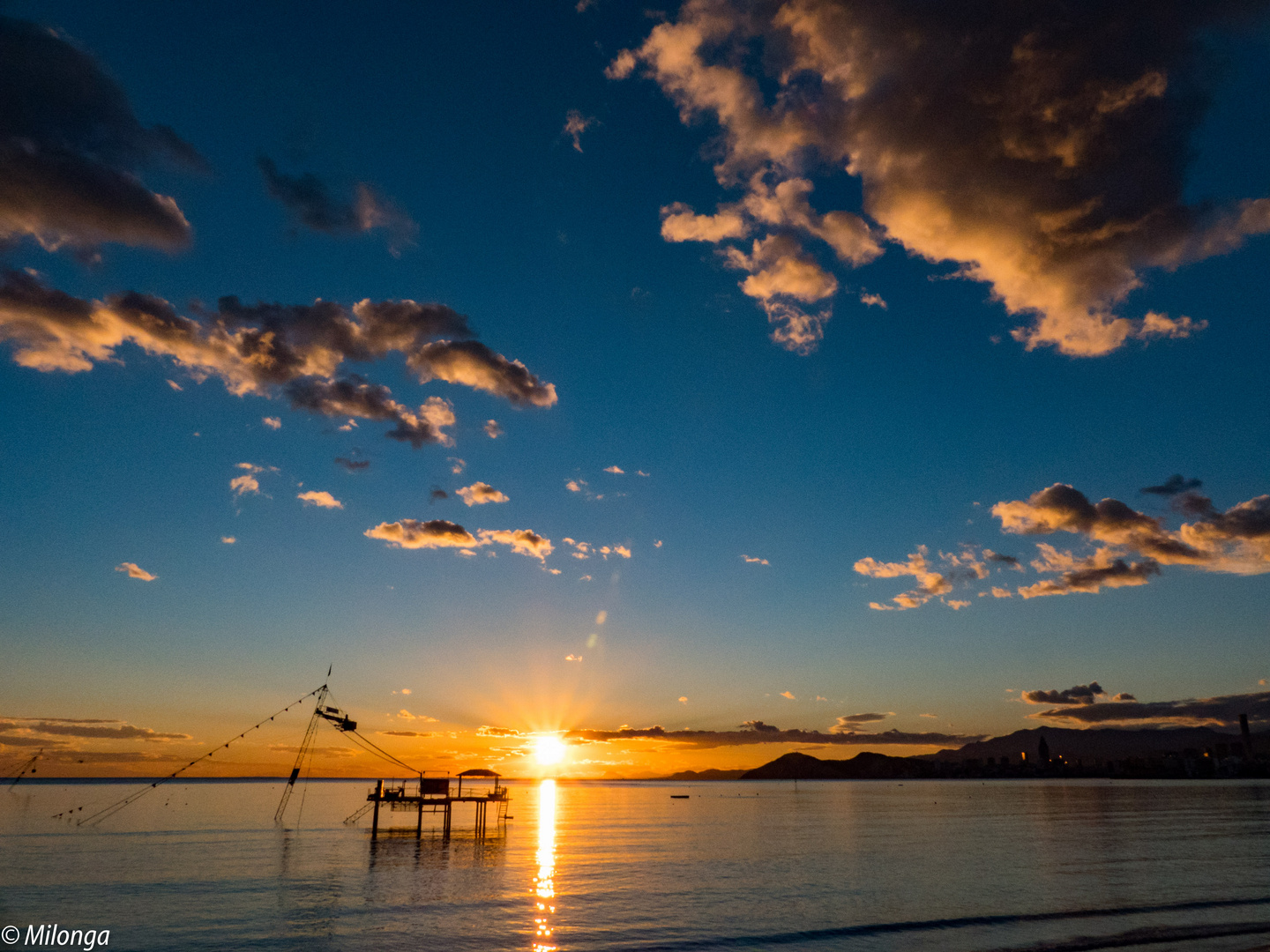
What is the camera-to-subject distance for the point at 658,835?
9456cm

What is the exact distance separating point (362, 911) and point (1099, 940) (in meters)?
37.5

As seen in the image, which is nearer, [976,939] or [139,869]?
[976,939]

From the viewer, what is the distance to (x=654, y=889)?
4872 centimetres

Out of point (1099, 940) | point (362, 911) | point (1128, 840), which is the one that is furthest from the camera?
point (1128, 840)

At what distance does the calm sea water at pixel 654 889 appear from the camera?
34969 mm

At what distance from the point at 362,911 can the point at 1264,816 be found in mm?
136920

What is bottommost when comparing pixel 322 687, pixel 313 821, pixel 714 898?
pixel 313 821

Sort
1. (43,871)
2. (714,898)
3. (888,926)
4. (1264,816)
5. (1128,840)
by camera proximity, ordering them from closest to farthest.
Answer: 1. (888,926)
2. (714,898)
3. (43,871)
4. (1128,840)
5. (1264,816)

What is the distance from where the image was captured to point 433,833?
9369 cm

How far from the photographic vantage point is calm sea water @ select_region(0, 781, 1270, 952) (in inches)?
1377

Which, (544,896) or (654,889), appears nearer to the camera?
(544,896)

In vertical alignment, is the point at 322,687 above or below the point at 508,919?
above

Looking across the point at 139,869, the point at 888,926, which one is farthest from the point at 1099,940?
the point at 139,869

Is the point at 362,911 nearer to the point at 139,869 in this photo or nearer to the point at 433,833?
the point at 139,869
